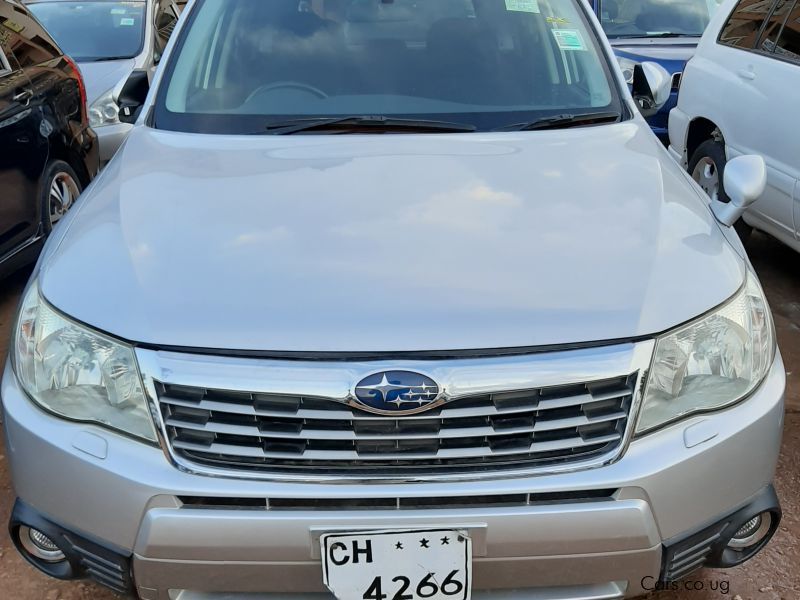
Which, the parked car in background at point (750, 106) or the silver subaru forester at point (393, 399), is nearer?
the silver subaru forester at point (393, 399)

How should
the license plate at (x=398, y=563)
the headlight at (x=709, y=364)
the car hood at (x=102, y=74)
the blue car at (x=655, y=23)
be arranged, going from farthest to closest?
the blue car at (x=655, y=23) < the car hood at (x=102, y=74) < the headlight at (x=709, y=364) < the license plate at (x=398, y=563)

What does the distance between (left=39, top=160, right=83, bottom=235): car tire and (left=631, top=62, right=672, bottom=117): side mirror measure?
2778mm

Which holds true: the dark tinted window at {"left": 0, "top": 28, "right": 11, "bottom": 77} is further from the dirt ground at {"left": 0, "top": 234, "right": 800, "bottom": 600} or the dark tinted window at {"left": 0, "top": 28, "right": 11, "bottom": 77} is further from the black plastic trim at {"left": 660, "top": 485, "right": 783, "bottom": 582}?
the black plastic trim at {"left": 660, "top": 485, "right": 783, "bottom": 582}

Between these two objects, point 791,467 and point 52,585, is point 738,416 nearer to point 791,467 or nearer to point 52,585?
point 791,467

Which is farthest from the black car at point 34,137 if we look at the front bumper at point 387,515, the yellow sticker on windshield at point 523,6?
the front bumper at point 387,515

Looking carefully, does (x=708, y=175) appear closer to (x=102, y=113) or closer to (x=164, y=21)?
(x=102, y=113)

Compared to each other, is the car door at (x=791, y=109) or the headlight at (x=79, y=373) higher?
the headlight at (x=79, y=373)

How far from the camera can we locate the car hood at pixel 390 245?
174cm

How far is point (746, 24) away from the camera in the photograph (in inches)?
187

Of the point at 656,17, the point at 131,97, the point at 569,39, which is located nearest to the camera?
the point at 569,39

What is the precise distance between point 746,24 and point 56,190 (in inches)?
153

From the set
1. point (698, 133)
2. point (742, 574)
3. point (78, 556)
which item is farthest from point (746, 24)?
point (78, 556)

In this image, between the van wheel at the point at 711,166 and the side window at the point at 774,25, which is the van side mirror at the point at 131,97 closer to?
the van wheel at the point at 711,166

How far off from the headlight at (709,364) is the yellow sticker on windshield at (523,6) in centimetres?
149
